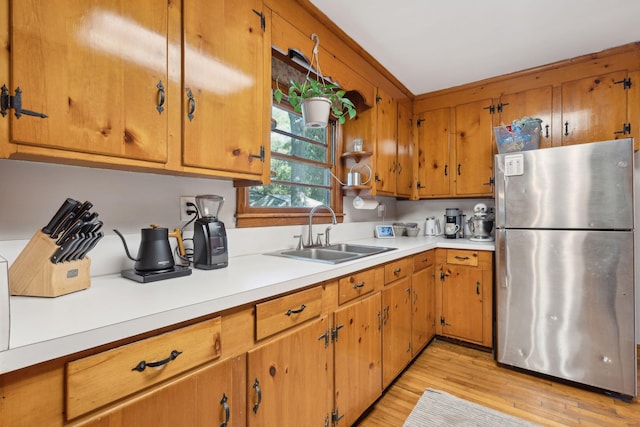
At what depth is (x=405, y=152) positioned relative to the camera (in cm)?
311

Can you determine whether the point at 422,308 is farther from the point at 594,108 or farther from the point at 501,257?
the point at 594,108

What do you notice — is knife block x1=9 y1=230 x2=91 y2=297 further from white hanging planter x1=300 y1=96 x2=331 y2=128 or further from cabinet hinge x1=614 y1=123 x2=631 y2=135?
cabinet hinge x1=614 y1=123 x2=631 y2=135

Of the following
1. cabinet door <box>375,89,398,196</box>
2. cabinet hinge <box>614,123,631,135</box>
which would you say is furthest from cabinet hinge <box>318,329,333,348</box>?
cabinet hinge <box>614,123,631,135</box>

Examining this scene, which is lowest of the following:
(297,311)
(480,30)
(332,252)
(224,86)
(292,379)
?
(292,379)

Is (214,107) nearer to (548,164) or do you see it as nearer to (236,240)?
(236,240)

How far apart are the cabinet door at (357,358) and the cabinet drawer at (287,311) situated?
192mm

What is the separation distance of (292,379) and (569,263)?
200 centimetres

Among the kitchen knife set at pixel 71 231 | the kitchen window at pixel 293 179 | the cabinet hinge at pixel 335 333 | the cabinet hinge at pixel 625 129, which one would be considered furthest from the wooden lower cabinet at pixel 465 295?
the kitchen knife set at pixel 71 231

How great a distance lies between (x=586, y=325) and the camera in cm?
201

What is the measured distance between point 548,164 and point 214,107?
2176 mm

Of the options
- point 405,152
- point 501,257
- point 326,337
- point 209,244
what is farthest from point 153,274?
point 405,152

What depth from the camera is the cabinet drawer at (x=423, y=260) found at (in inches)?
91.4

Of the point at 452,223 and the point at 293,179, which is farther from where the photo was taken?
the point at 452,223

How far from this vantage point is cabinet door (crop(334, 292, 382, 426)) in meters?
1.47
